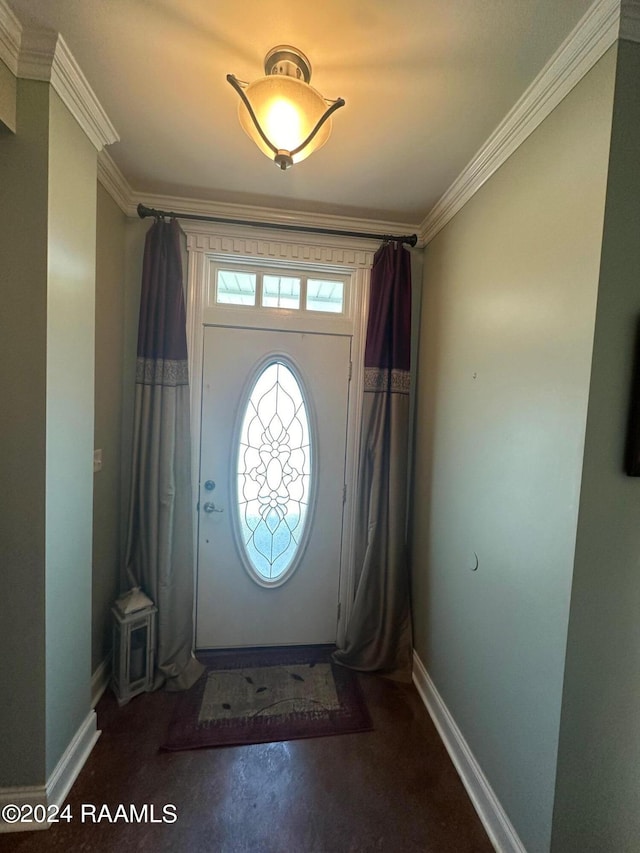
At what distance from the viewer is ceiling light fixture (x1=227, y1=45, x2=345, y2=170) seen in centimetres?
108

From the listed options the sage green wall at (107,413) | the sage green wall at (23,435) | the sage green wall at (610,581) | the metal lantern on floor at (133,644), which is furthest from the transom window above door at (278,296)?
the metal lantern on floor at (133,644)

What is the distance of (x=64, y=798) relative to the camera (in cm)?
141

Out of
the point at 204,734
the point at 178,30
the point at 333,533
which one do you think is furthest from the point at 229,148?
the point at 204,734

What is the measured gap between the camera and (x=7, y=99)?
116 centimetres

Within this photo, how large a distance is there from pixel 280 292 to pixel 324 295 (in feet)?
0.91

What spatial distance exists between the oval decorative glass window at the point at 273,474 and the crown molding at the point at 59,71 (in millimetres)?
1320

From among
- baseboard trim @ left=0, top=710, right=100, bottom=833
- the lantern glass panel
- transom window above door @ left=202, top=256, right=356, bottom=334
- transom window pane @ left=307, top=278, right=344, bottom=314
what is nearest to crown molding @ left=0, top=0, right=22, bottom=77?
transom window above door @ left=202, top=256, right=356, bottom=334

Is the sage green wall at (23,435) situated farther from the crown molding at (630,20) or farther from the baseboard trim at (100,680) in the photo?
the crown molding at (630,20)

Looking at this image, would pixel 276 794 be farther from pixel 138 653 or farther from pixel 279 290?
pixel 279 290

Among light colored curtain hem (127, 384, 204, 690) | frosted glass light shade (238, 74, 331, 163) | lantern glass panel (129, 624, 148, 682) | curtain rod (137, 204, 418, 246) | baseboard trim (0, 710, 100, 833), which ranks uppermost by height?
curtain rod (137, 204, 418, 246)

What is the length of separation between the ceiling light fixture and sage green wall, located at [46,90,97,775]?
0.71 m

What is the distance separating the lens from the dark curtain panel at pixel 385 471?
215cm

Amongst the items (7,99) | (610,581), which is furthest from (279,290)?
(610,581)

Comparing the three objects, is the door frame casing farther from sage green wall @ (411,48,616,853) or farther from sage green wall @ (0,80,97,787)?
sage green wall @ (0,80,97,787)
